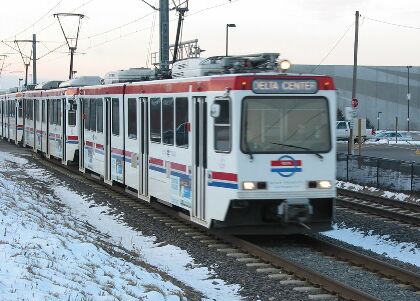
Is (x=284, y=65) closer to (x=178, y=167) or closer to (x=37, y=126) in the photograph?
(x=178, y=167)

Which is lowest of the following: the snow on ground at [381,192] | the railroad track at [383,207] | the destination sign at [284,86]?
the snow on ground at [381,192]

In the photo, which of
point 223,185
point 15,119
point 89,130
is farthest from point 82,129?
point 15,119

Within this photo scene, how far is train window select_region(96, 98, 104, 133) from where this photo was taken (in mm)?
18828

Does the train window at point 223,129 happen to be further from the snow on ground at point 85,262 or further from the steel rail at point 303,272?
the snow on ground at point 85,262

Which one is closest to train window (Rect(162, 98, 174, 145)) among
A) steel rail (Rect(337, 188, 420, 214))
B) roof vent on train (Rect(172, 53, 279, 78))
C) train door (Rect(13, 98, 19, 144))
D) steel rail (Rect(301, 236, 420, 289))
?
roof vent on train (Rect(172, 53, 279, 78))

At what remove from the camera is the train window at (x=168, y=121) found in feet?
43.3

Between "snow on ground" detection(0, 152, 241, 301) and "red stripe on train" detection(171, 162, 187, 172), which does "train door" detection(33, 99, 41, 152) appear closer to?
"snow on ground" detection(0, 152, 241, 301)

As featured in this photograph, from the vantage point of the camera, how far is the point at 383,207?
54.8 ft

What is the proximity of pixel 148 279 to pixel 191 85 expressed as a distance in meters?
4.70

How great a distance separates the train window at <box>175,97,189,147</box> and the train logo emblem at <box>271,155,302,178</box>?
2.11 metres

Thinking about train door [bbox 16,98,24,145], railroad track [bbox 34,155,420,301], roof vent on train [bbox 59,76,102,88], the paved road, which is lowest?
the paved road

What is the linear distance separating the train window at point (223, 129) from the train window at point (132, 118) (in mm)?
4641

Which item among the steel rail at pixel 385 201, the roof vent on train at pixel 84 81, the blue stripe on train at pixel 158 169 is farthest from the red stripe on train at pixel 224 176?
the roof vent on train at pixel 84 81

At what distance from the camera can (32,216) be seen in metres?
12.3
